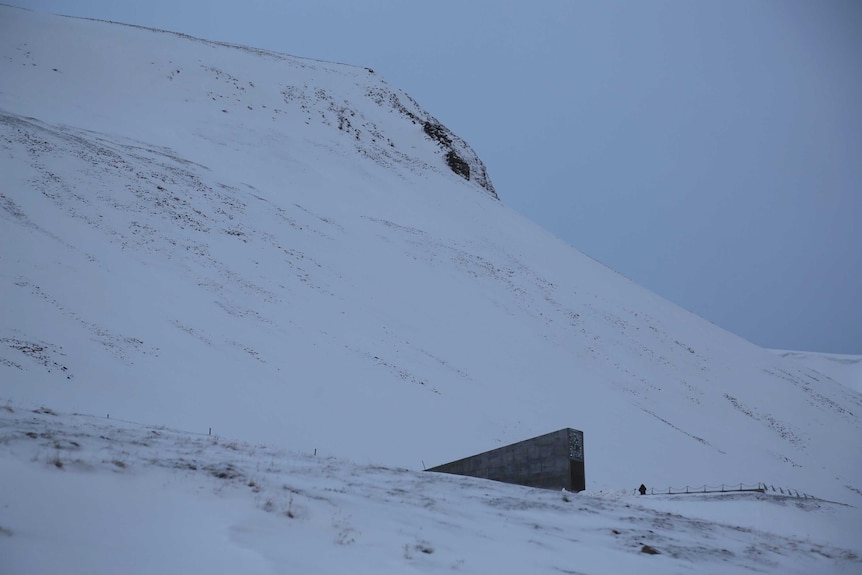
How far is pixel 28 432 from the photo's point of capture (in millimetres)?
7758

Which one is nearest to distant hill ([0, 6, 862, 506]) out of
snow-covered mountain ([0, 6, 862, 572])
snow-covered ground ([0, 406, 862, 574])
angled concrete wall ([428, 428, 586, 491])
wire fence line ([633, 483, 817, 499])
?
snow-covered mountain ([0, 6, 862, 572])

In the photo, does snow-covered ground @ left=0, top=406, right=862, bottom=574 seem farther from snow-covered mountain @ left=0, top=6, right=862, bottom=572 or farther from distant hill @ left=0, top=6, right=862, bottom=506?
distant hill @ left=0, top=6, right=862, bottom=506

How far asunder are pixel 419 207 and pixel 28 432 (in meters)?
37.7

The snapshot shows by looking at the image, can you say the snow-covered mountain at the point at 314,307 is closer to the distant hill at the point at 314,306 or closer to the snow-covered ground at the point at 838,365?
the distant hill at the point at 314,306

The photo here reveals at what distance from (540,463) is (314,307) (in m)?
12.0

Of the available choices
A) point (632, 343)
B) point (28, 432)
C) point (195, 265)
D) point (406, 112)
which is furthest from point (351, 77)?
point (28, 432)

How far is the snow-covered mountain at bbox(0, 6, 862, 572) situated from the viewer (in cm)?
1750

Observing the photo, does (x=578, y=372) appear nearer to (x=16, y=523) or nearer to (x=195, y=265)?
(x=195, y=265)

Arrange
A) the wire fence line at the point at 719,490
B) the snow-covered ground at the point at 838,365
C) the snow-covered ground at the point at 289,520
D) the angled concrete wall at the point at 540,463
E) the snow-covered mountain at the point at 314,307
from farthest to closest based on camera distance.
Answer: the snow-covered ground at the point at 838,365, the wire fence line at the point at 719,490, the snow-covered mountain at the point at 314,307, the angled concrete wall at the point at 540,463, the snow-covered ground at the point at 289,520

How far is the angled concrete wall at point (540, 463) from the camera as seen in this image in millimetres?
15758

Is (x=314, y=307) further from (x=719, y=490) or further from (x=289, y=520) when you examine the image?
(x=289, y=520)

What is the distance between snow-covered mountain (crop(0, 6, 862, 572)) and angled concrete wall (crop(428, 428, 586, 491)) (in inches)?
83.1

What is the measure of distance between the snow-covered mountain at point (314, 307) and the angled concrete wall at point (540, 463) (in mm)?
2110

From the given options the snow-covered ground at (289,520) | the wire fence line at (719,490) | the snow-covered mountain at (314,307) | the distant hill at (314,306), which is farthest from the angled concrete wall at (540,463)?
the wire fence line at (719,490)
